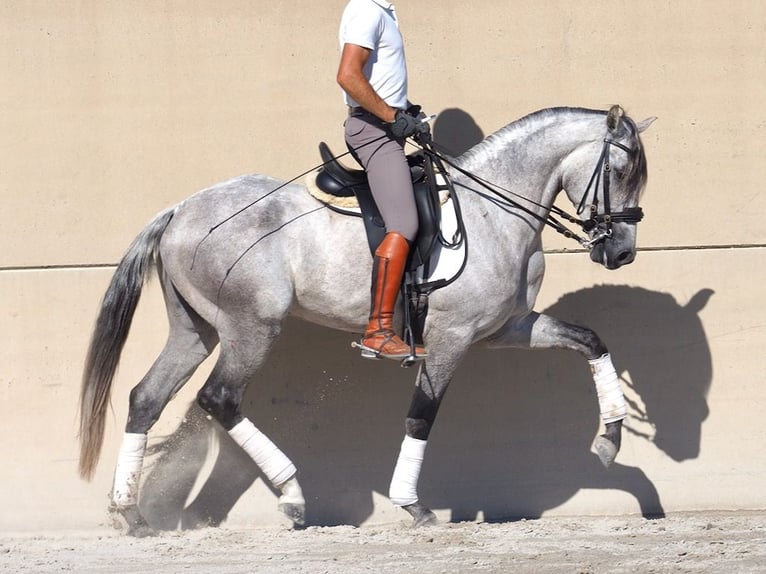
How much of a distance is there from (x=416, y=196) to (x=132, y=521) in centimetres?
215

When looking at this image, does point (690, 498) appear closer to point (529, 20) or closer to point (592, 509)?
point (592, 509)

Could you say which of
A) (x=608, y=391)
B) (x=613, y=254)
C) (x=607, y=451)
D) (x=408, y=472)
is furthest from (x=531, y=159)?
(x=408, y=472)

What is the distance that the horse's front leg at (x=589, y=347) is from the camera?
5898mm

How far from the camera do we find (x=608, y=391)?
5.91m

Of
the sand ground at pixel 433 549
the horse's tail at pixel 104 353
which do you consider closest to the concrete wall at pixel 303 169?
the sand ground at pixel 433 549

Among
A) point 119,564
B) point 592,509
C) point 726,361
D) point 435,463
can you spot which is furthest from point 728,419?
point 119,564

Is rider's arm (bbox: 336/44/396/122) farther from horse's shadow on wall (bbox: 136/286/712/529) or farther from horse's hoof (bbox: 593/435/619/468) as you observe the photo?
horse's hoof (bbox: 593/435/619/468)

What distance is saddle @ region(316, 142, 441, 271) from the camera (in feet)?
18.2

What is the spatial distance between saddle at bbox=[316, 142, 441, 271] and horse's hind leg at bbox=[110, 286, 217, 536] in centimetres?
99

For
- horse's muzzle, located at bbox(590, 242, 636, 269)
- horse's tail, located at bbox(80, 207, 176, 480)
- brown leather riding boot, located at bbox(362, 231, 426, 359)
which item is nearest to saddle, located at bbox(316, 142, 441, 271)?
brown leather riding boot, located at bbox(362, 231, 426, 359)

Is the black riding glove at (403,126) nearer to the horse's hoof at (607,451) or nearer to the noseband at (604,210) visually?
the noseband at (604,210)

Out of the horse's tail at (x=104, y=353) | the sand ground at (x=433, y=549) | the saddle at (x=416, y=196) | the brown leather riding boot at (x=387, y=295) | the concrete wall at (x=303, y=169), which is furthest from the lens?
the concrete wall at (x=303, y=169)

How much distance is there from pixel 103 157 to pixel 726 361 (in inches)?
139

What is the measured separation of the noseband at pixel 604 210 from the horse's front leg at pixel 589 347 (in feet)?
1.63
